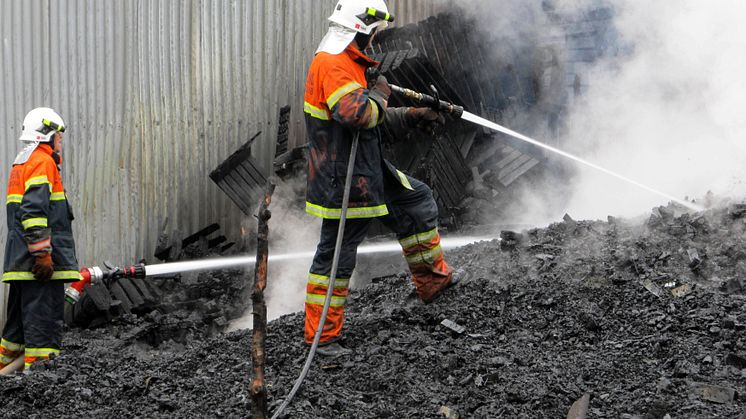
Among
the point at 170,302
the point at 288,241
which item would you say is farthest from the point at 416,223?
the point at 170,302

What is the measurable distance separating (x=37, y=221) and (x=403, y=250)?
274 centimetres

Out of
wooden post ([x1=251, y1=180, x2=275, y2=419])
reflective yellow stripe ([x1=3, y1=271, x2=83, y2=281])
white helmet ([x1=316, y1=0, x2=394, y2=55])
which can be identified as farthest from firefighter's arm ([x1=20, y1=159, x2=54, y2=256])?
wooden post ([x1=251, y1=180, x2=275, y2=419])

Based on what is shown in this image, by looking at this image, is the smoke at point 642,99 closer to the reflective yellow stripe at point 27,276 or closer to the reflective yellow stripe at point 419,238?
the reflective yellow stripe at point 419,238

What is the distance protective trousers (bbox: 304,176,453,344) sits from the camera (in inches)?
222

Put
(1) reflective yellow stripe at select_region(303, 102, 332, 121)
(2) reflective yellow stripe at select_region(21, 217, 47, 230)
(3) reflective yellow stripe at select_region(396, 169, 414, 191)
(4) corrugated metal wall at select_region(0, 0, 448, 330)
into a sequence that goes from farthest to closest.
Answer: (4) corrugated metal wall at select_region(0, 0, 448, 330)
(2) reflective yellow stripe at select_region(21, 217, 47, 230)
(3) reflective yellow stripe at select_region(396, 169, 414, 191)
(1) reflective yellow stripe at select_region(303, 102, 332, 121)

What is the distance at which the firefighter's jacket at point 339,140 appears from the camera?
545 cm

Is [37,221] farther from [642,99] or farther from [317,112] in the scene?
[642,99]

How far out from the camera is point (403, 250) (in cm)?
609

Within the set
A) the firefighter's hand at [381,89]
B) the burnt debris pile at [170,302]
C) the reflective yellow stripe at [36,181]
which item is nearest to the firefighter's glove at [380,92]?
the firefighter's hand at [381,89]

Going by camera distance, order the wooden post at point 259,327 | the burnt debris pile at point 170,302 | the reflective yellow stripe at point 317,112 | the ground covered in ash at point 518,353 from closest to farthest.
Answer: the wooden post at point 259,327, the ground covered in ash at point 518,353, the reflective yellow stripe at point 317,112, the burnt debris pile at point 170,302

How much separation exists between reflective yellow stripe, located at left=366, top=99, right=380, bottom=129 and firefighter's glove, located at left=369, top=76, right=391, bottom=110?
0.06m

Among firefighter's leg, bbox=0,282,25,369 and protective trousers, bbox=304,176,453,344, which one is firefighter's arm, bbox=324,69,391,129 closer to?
protective trousers, bbox=304,176,453,344

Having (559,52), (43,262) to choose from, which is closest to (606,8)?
(559,52)

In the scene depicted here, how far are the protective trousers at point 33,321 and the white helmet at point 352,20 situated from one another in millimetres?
2970
